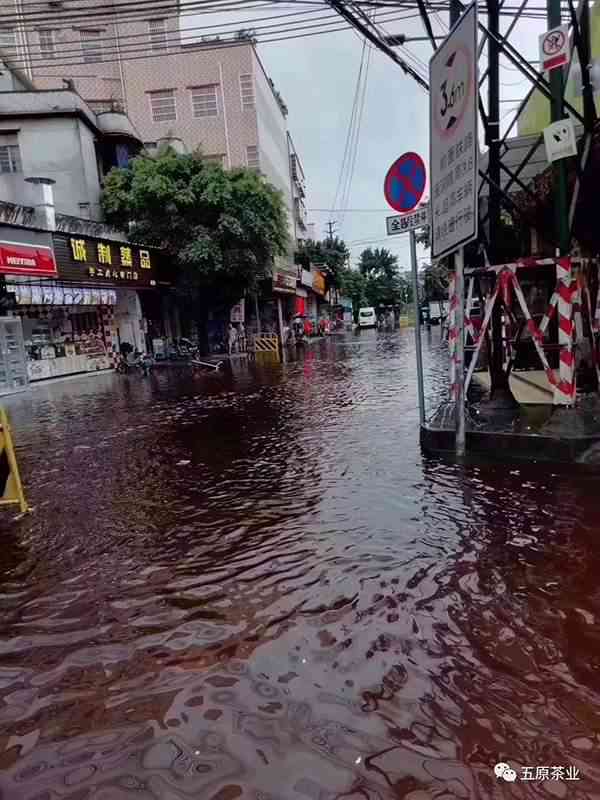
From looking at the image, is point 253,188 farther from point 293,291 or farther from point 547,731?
point 547,731

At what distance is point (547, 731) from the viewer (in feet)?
6.85

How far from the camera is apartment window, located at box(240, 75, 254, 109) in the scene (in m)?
30.5

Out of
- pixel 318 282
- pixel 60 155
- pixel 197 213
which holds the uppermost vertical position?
pixel 60 155

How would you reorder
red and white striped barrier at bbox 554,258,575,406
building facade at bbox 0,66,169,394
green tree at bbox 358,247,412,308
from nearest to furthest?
1. red and white striped barrier at bbox 554,258,575,406
2. building facade at bbox 0,66,169,394
3. green tree at bbox 358,247,412,308

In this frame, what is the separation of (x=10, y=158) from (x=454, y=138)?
2403cm

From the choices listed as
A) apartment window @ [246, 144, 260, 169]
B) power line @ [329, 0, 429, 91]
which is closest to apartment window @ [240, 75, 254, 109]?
apartment window @ [246, 144, 260, 169]

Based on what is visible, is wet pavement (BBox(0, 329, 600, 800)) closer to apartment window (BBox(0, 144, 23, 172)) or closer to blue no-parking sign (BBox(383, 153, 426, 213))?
blue no-parking sign (BBox(383, 153, 426, 213))

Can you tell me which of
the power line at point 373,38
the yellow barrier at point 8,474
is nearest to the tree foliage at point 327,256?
the power line at point 373,38

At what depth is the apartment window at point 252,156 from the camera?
30.6m

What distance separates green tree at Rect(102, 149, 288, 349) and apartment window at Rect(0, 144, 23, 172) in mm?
3785

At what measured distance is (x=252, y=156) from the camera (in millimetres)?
30688

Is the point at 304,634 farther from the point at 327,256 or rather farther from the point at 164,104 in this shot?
the point at 327,256

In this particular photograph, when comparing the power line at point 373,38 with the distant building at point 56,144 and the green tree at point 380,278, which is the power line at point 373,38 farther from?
the green tree at point 380,278

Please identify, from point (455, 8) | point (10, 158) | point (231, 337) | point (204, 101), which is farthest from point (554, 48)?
point (204, 101)
